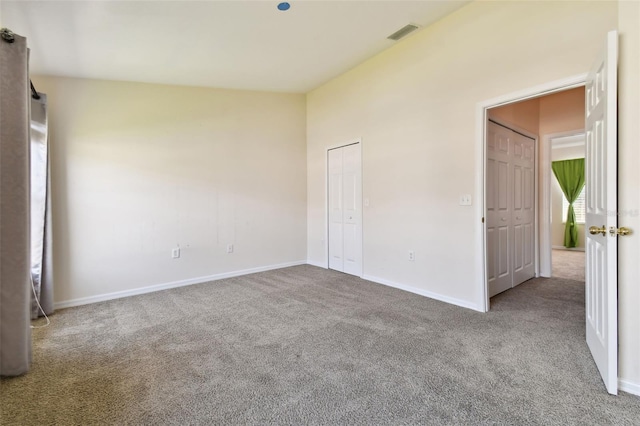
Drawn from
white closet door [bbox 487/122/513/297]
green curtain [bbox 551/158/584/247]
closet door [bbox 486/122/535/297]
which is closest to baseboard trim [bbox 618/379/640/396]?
closet door [bbox 486/122/535/297]

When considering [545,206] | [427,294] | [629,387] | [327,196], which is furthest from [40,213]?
[545,206]

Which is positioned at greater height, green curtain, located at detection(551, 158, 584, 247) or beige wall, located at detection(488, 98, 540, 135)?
beige wall, located at detection(488, 98, 540, 135)

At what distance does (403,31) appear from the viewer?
11.1 feet

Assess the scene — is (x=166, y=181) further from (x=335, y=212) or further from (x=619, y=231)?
(x=619, y=231)

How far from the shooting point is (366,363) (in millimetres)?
2109

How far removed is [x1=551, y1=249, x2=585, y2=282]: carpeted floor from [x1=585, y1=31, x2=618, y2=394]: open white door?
9.11ft

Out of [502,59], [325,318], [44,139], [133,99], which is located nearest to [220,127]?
[133,99]

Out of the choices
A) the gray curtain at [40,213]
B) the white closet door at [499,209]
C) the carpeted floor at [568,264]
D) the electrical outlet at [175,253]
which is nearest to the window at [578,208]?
the carpeted floor at [568,264]

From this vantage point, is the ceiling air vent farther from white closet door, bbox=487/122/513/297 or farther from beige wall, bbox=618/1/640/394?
beige wall, bbox=618/1/640/394

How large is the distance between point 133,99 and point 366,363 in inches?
156

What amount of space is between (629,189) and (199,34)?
3.53 metres

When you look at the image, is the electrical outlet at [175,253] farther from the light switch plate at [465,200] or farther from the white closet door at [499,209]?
the white closet door at [499,209]

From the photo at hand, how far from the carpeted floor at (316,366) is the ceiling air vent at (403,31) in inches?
116

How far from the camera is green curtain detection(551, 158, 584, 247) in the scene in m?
6.97
